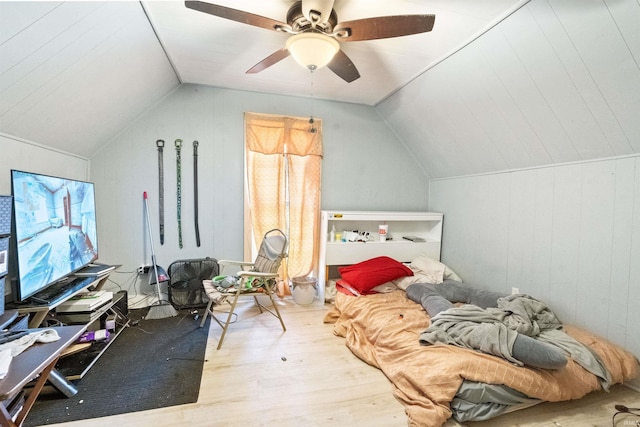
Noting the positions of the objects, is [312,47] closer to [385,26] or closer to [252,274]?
[385,26]

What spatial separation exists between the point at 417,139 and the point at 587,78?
1.83 m

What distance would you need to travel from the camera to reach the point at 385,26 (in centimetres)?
156

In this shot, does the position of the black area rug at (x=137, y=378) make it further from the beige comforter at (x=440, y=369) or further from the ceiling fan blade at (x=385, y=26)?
the ceiling fan blade at (x=385, y=26)

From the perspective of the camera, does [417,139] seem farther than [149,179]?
Yes

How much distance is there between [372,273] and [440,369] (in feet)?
4.36

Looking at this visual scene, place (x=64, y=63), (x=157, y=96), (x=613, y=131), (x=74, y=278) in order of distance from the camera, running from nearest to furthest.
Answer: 1. (x=64, y=63)
2. (x=613, y=131)
3. (x=74, y=278)
4. (x=157, y=96)

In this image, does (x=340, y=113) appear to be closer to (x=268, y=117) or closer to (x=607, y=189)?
(x=268, y=117)

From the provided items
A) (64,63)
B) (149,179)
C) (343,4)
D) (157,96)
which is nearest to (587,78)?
(343,4)

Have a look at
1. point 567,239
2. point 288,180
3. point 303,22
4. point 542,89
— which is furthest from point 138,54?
point 567,239

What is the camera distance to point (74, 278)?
2.20 meters

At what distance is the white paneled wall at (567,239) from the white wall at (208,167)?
1.35m

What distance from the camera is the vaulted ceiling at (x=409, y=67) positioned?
1529 millimetres

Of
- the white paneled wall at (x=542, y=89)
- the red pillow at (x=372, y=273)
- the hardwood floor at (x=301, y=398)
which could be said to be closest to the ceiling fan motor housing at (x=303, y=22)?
the white paneled wall at (x=542, y=89)

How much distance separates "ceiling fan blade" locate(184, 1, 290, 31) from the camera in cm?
141
